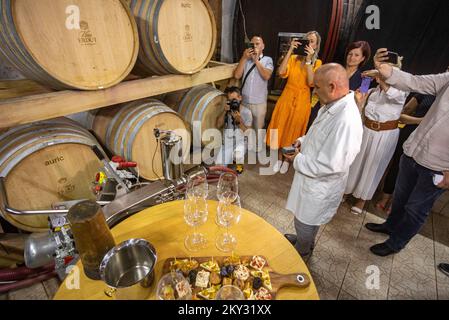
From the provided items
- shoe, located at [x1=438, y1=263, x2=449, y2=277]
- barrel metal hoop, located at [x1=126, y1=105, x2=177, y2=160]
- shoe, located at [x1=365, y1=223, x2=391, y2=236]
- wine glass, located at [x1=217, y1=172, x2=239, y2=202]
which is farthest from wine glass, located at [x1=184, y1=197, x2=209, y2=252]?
shoe, located at [x1=438, y1=263, x2=449, y2=277]

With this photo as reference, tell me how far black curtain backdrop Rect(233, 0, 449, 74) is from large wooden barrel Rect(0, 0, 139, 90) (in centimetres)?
228

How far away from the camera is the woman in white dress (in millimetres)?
2309

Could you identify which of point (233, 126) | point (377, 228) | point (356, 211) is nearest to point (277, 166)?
point (233, 126)

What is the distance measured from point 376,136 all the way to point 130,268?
8.73 feet

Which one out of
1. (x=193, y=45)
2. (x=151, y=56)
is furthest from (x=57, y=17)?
(x=193, y=45)

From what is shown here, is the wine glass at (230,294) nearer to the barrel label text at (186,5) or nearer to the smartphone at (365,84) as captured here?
the barrel label text at (186,5)

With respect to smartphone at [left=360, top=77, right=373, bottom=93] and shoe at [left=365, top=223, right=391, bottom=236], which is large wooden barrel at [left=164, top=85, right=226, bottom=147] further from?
shoe at [left=365, top=223, right=391, bottom=236]

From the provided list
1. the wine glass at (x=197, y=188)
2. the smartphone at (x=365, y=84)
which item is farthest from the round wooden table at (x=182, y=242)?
the smartphone at (x=365, y=84)

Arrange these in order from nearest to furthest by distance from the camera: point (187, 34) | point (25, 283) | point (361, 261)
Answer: point (25, 283), point (187, 34), point (361, 261)

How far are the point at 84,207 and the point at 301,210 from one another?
1.64 meters

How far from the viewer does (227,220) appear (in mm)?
1287

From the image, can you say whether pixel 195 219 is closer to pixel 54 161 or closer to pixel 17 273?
pixel 54 161

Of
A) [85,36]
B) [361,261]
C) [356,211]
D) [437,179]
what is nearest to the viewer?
[85,36]
